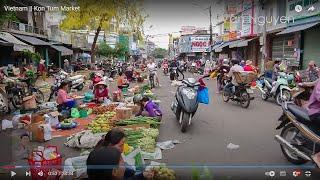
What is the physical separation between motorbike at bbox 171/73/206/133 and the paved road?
19cm

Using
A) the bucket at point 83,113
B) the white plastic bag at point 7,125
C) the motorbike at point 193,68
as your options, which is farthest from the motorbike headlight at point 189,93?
the motorbike at point 193,68

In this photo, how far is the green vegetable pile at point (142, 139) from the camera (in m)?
4.69

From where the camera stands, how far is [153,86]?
51.3ft

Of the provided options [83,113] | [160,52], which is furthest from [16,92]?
[160,52]

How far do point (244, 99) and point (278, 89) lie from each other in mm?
1046

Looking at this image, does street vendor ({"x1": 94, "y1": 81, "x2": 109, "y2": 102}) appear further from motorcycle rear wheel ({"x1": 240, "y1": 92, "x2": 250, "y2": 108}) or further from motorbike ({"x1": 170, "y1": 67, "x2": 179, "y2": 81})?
motorbike ({"x1": 170, "y1": 67, "x2": 179, "y2": 81})

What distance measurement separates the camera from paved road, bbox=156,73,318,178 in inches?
152

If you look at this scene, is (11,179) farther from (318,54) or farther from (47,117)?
(318,54)

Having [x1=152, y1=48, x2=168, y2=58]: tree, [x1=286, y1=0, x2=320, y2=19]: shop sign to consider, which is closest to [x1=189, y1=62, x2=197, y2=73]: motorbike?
[x1=286, y1=0, x2=320, y2=19]: shop sign

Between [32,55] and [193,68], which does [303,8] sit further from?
[193,68]

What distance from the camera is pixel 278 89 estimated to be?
9773mm

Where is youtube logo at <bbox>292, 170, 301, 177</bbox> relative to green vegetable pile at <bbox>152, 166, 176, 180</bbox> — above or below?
above

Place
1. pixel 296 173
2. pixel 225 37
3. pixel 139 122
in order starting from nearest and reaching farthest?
pixel 296 173 → pixel 139 122 → pixel 225 37

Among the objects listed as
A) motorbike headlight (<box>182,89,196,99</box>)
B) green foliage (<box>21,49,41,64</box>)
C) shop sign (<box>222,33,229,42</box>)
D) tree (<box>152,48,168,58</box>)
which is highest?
tree (<box>152,48,168,58</box>)
